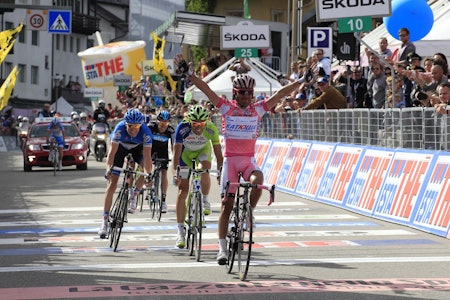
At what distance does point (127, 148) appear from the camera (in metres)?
17.0

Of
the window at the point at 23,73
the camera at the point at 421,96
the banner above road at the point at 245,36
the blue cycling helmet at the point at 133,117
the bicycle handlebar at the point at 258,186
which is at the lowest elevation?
the bicycle handlebar at the point at 258,186

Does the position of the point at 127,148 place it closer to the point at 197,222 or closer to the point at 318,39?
the point at 197,222

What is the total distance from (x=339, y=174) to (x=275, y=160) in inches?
227

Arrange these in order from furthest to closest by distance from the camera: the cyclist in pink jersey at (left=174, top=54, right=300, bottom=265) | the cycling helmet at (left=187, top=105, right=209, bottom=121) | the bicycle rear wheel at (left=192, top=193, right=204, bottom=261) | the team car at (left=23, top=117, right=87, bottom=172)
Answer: the team car at (left=23, top=117, right=87, bottom=172), the cycling helmet at (left=187, top=105, right=209, bottom=121), the bicycle rear wheel at (left=192, top=193, right=204, bottom=261), the cyclist in pink jersey at (left=174, top=54, right=300, bottom=265)

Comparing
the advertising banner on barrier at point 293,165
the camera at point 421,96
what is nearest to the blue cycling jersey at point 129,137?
the camera at point 421,96

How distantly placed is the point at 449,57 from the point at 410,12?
52.4 inches

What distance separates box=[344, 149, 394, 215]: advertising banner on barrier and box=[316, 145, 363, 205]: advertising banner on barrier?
0.30 meters

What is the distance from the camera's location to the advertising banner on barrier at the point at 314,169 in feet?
77.0

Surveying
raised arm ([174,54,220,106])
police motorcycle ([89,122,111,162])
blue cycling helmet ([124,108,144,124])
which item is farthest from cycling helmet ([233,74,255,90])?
police motorcycle ([89,122,111,162])

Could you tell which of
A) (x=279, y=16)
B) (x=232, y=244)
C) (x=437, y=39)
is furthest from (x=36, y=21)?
(x=232, y=244)

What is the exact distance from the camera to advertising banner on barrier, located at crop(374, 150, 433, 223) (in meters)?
17.8

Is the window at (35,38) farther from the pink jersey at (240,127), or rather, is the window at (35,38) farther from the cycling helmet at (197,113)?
the pink jersey at (240,127)

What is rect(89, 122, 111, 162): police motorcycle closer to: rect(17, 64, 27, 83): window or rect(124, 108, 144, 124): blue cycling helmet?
rect(124, 108, 144, 124): blue cycling helmet

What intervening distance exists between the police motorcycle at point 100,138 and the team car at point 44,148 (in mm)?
5769
